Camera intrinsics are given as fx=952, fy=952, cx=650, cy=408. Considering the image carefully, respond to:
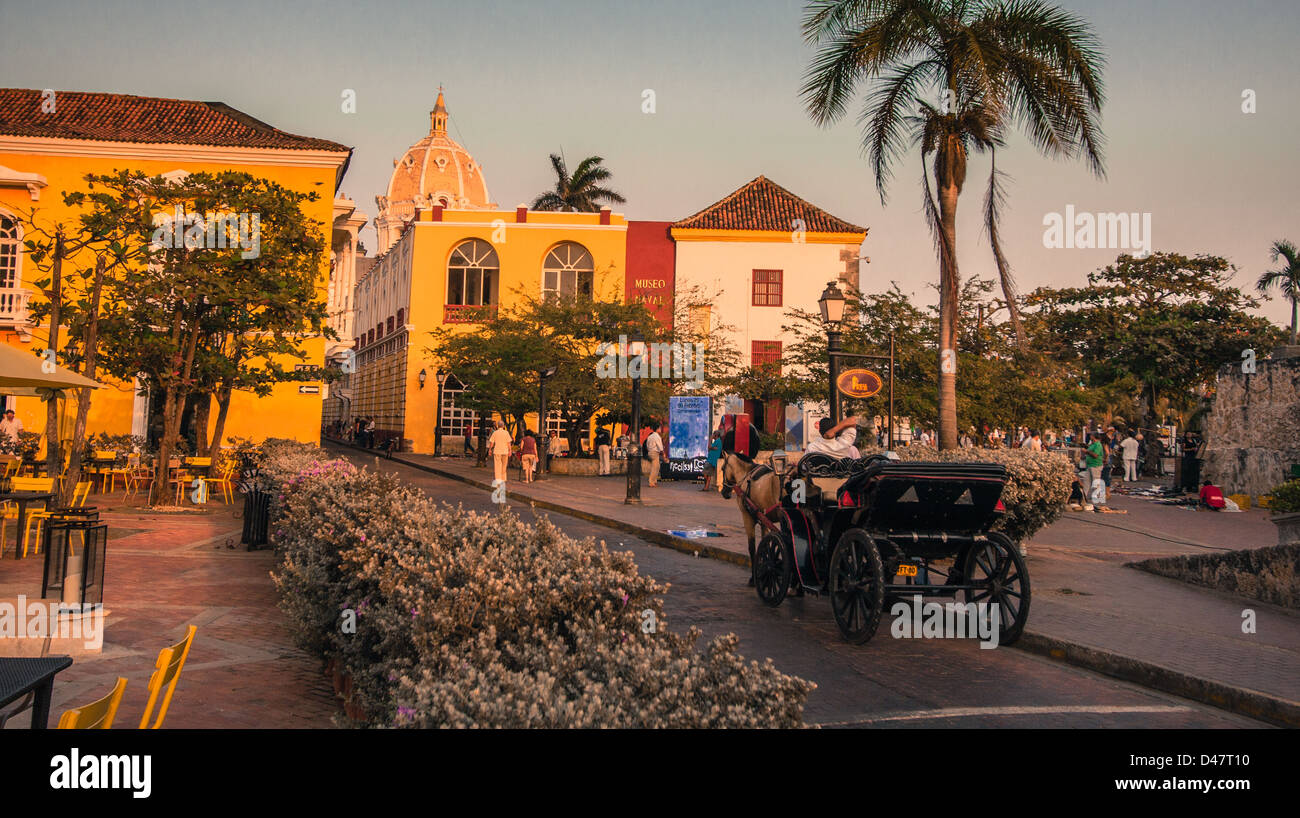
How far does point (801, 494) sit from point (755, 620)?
47.6 inches

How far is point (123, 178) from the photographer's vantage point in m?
16.3

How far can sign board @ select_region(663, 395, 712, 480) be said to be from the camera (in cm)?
2738

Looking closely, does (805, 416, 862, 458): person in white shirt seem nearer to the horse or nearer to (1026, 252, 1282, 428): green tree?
the horse

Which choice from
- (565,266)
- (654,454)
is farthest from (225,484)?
(565,266)

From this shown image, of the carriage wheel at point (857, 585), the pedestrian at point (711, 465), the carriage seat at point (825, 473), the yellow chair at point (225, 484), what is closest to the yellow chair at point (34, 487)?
the yellow chair at point (225, 484)

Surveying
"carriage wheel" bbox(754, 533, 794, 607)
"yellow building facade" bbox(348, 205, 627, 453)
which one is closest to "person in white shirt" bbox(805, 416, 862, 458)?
"carriage wheel" bbox(754, 533, 794, 607)

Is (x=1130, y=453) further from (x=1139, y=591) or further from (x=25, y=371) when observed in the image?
(x=25, y=371)

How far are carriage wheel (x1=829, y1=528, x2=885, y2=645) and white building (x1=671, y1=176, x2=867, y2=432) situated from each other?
1350 inches

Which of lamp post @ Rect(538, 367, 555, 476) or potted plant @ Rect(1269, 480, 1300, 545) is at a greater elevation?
lamp post @ Rect(538, 367, 555, 476)

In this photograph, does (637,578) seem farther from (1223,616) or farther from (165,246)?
(165,246)

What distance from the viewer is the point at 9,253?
87.0 ft

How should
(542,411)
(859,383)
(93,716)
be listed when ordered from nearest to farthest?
(93,716), (859,383), (542,411)

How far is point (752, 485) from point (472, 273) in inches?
1367
